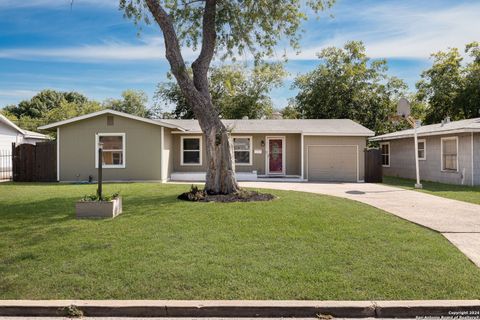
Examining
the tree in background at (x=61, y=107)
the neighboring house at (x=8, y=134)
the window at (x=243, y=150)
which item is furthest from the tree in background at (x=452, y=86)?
the neighboring house at (x=8, y=134)

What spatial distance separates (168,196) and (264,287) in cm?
720

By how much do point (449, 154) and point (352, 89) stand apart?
49.5ft

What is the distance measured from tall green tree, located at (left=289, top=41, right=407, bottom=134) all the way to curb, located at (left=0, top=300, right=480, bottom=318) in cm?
2820

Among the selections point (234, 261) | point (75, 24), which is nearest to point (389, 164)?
point (75, 24)

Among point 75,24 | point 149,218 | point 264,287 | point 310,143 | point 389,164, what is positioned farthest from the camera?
point 389,164

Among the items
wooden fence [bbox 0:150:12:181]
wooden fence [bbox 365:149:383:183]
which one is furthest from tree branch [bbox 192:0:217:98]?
wooden fence [bbox 0:150:12:181]

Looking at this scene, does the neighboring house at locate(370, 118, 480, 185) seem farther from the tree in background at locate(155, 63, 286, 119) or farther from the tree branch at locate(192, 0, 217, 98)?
the tree in background at locate(155, 63, 286, 119)

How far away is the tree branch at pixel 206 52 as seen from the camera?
37.7ft

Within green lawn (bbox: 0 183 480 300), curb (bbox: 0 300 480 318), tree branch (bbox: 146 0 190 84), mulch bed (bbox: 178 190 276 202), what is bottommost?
curb (bbox: 0 300 480 318)

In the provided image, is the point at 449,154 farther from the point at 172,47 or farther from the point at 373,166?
the point at 172,47

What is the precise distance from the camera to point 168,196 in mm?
10977

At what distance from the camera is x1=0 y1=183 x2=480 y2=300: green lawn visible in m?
4.15

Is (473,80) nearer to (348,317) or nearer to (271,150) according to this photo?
(271,150)

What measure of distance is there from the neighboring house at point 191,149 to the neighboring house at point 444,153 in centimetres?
351
